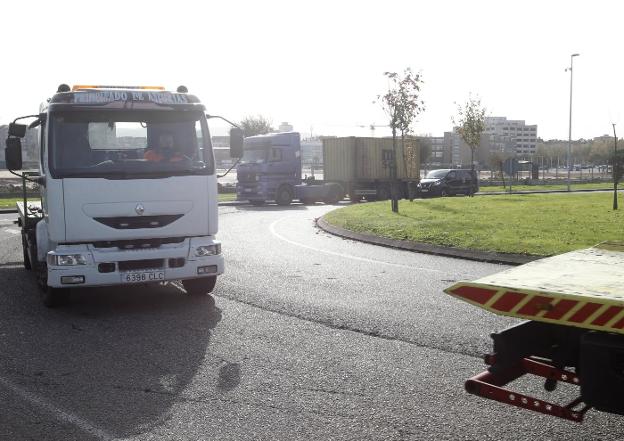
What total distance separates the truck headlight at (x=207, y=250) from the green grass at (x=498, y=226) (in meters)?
5.95

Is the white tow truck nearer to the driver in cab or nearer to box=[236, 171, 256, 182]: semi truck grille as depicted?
the driver in cab

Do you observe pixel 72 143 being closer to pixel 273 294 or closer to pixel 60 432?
pixel 273 294

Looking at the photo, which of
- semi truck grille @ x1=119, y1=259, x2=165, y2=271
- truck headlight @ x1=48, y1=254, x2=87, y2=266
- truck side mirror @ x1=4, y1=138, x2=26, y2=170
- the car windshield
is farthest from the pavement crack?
the car windshield

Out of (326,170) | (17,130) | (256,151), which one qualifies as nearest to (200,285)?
(17,130)

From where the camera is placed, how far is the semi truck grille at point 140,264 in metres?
7.91

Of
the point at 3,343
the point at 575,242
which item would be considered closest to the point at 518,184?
the point at 575,242

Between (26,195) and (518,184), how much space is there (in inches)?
1909

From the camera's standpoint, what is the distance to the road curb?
11.7 m

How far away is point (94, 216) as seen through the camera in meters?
7.74

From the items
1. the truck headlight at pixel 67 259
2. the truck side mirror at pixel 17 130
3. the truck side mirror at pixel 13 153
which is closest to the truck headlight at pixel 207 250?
the truck headlight at pixel 67 259

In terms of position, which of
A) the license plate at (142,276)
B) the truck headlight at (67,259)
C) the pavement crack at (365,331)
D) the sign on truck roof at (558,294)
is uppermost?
the sign on truck roof at (558,294)

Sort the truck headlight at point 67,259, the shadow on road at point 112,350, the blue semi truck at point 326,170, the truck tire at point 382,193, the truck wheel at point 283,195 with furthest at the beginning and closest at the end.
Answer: the truck tire at point 382,193, the truck wheel at point 283,195, the blue semi truck at point 326,170, the truck headlight at point 67,259, the shadow on road at point 112,350

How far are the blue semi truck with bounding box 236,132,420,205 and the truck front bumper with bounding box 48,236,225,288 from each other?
808 inches

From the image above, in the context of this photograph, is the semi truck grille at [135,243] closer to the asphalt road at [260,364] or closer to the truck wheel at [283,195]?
the asphalt road at [260,364]
